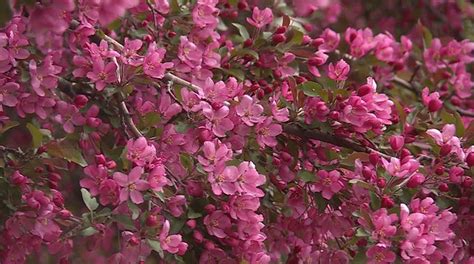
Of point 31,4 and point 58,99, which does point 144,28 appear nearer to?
point 58,99

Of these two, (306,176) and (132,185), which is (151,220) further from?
(306,176)

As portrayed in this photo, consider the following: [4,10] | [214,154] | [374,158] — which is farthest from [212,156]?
[4,10]

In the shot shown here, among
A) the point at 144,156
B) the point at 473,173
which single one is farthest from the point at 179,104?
the point at 473,173

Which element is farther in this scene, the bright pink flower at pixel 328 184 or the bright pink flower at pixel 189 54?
the bright pink flower at pixel 189 54

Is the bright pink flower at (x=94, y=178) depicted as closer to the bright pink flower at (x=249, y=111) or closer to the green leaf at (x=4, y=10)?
the bright pink flower at (x=249, y=111)

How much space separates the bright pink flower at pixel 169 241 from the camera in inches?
65.7

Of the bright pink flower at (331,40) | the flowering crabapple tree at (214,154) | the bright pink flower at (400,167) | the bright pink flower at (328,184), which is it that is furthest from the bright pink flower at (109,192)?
the bright pink flower at (331,40)

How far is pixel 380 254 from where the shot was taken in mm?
1682

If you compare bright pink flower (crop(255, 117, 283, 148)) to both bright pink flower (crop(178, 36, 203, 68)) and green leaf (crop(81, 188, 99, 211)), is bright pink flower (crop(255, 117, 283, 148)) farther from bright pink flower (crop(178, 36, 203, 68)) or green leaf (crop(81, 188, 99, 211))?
green leaf (crop(81, 188, 99, 211))

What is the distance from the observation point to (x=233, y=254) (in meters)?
1.80

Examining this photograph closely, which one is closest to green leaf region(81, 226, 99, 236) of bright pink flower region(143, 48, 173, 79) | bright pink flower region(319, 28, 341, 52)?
bright pink flower region(143, 48, 173, 79)

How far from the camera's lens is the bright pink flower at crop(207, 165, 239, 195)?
170cm

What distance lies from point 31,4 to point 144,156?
515 millimetres

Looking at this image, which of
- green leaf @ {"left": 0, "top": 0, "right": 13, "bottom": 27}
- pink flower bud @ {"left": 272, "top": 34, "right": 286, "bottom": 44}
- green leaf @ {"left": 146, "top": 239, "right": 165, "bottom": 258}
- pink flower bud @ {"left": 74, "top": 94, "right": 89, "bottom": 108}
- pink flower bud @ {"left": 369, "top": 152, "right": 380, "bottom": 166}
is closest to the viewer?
green leaf @ {"left": 0, "top": 0, "right": 13, "bottom": 27}
